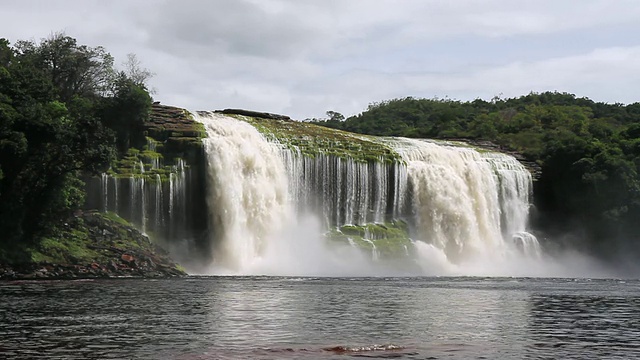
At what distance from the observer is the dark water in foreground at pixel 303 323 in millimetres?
20969

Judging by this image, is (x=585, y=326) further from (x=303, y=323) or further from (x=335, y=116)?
(x=335, y=116)

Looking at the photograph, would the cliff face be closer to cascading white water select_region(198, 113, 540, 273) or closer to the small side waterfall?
the small side waterfall

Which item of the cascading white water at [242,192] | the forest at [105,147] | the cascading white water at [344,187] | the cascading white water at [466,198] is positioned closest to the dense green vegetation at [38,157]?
the forest at [105,147]

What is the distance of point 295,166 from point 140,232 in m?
15.9

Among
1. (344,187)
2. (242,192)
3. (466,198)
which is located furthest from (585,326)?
(466,198)

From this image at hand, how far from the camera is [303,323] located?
2705 centimetres

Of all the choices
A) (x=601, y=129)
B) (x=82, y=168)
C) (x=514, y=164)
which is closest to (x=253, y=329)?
(x=82, y=168)

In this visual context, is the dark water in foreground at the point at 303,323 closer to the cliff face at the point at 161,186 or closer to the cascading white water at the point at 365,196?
the cliff face at the point at 161,186

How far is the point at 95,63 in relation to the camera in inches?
2953

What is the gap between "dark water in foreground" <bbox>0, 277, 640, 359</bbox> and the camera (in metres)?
21.0

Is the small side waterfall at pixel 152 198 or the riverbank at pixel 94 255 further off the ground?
the small side waterfall at pixel 152 198

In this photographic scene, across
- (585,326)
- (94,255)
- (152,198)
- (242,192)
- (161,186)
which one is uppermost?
(161,186)

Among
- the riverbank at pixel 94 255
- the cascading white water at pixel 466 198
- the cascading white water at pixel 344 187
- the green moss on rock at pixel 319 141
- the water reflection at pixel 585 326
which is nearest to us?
the water reflection at pixel 585 326

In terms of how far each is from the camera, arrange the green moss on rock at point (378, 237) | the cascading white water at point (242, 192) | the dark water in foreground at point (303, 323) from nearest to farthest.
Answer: the dark water in foreground at point (303, 323) < the cascading white water at point (242, 192) < the green moss on rock at point (378, 237)
